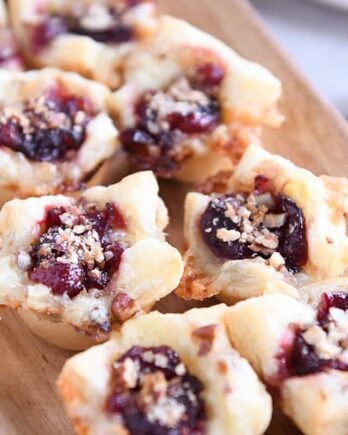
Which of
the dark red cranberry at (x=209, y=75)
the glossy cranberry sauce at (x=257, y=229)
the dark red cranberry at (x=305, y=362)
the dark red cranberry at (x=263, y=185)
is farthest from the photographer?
the dark red cranberry at (x=209, y=75)

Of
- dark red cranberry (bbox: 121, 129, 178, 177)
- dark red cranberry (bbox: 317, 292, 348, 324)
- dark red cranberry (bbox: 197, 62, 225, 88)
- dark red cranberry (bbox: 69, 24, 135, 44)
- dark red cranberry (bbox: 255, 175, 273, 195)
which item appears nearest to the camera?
dark red cranberry (bbox: 317, 292, 348, 324)

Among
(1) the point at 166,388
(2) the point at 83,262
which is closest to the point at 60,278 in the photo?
(2) the point at 83,262

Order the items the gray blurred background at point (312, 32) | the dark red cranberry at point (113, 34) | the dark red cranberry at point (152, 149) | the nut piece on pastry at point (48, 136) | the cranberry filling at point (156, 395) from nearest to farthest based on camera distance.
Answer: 1. the cranberry filling at point (156, 395)
2. the nut piece on pastry at point (48, 136)
3. the dark red cranberry at point (152, 149)
4. the dark red cranberry at point (113, 34)
5. the gray blurred background at point (312, 32)

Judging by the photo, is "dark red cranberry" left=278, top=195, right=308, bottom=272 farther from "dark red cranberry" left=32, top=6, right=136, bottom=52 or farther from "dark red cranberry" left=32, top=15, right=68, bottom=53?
"dark red cranberry" left=32, top=15, right=68, bottom=53

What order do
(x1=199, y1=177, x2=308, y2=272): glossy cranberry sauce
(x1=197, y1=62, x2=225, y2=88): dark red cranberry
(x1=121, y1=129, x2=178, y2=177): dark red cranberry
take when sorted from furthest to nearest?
(x1=197, y1=62, x2=225, y2=88): dark red cranberry < (x1=121, y1=129, x2=178, y2=177): dark red cranberry < (x1=199, y1=177, x2=308, y2=272): glossy cranberry sauce

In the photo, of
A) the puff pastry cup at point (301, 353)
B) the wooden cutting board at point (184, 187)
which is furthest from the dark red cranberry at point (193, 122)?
the puff pastry cup at point (301, 353)

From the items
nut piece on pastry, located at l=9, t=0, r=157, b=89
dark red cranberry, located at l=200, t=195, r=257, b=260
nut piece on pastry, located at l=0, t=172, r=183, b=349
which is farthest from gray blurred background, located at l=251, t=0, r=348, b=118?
nut piece on pastry, located at l=0, t=172, r=183, b=349

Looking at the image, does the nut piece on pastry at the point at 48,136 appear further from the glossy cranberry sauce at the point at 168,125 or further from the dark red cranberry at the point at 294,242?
the dark red cranberry at the point at 294,242
